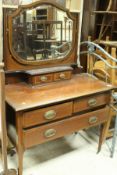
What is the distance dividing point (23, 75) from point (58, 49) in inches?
14.2

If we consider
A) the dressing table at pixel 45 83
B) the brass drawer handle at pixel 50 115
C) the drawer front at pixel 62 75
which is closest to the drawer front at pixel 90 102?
the dressing table at pixel 45 83

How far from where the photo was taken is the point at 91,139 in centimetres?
218

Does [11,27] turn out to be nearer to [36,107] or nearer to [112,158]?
[36,107]

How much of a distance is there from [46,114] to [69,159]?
2.10ft

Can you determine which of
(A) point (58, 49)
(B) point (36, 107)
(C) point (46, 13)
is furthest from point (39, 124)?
(C) point (46, 13)

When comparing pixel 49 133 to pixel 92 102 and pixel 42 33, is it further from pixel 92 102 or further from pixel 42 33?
pixel 42 33

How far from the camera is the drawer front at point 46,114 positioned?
1390 mm

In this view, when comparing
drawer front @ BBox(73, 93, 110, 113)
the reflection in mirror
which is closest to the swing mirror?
the reflection in mirror

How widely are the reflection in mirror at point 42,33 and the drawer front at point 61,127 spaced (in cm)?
53

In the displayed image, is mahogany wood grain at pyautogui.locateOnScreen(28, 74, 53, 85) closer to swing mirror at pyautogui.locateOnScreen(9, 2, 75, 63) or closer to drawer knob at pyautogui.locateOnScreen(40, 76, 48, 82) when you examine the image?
drawer knob at pyautogui.locateOnScreen(40, 76, 48, 82)

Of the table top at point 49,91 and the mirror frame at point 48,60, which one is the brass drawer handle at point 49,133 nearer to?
the table top at point 49,91

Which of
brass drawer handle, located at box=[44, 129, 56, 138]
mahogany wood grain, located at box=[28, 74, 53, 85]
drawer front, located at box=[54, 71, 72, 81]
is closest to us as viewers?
brass drawer handle, located at box=[44, 129, 56, 138]

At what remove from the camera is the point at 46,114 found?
145 cm

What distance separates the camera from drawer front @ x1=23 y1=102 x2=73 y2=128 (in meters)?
1.39
